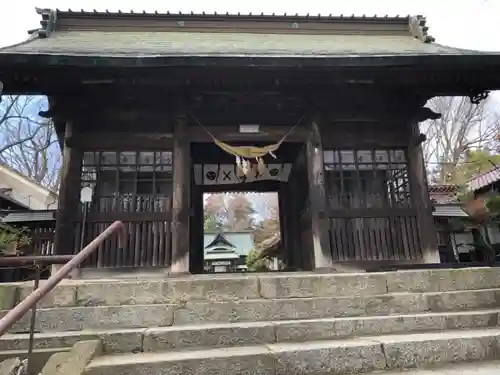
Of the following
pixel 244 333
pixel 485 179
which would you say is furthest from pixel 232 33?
pixel 485 179

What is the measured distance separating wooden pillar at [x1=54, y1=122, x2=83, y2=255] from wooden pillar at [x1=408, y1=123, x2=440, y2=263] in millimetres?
5894

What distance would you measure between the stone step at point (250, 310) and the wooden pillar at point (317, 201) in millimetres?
2182

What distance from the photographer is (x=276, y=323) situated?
132 inches

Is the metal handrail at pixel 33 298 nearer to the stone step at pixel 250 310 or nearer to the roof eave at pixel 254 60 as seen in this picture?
the stone step at pixel 250 310

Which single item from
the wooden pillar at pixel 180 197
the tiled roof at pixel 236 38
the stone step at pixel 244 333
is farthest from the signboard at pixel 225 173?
the stone step at pixel 244 333

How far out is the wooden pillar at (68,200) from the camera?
5.84 m

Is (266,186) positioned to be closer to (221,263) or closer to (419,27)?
(419,27)

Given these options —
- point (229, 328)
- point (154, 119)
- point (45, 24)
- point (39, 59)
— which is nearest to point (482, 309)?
point (229, 328)

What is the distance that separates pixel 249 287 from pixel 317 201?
284 cm

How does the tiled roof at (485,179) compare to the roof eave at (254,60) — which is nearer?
the roof eave at (254,60)

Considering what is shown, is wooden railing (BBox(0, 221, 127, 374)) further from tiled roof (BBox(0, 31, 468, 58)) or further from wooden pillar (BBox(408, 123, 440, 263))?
wooden pillar (BBox(408, 123, 440, 263))

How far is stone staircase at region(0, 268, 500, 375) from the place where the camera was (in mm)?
2834

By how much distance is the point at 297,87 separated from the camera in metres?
6.46

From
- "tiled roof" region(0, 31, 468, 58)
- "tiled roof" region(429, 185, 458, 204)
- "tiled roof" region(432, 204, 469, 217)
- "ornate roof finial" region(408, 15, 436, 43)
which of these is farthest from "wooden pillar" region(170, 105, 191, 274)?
"tiled roof" region(429, 185, 458, 204)
